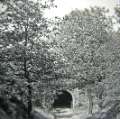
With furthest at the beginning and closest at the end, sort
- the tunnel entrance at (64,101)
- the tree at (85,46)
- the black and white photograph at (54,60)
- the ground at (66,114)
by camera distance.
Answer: the tunnel entrance at (64,101) → the ground at (66,114) → the tree at (85,46) → the black and white photograph at (54,60)

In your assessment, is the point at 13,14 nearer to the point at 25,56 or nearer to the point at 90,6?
the point at 25,56

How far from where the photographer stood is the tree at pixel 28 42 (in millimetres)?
16688

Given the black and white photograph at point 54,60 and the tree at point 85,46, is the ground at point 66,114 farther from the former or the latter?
the tree at point 85,46

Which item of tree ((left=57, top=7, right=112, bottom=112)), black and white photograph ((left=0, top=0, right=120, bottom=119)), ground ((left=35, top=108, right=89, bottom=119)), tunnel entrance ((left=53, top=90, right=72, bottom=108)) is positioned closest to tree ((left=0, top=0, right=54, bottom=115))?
black and white photograph ((left=0, top=0, right=120, bottom=119))

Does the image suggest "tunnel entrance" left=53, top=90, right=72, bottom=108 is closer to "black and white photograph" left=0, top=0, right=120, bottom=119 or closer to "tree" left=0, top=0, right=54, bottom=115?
"black and white photograph" left=0, top=0, right=120, bottom=119

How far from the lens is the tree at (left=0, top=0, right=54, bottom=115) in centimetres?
1669

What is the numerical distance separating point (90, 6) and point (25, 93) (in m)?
27.4

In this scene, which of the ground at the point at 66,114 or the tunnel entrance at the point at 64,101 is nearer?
the ground at the point at 66,114

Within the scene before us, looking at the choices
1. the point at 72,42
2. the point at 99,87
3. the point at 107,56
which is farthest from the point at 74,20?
the point at 99,87

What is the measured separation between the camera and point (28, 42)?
18.3 metres

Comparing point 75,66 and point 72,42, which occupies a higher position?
point 72,42

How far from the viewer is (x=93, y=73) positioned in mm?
31109

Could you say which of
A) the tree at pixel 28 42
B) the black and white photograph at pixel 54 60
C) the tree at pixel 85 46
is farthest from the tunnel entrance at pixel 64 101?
the tree at pixel 28 42

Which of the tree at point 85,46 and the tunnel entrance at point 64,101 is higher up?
the tree at point 85,46
